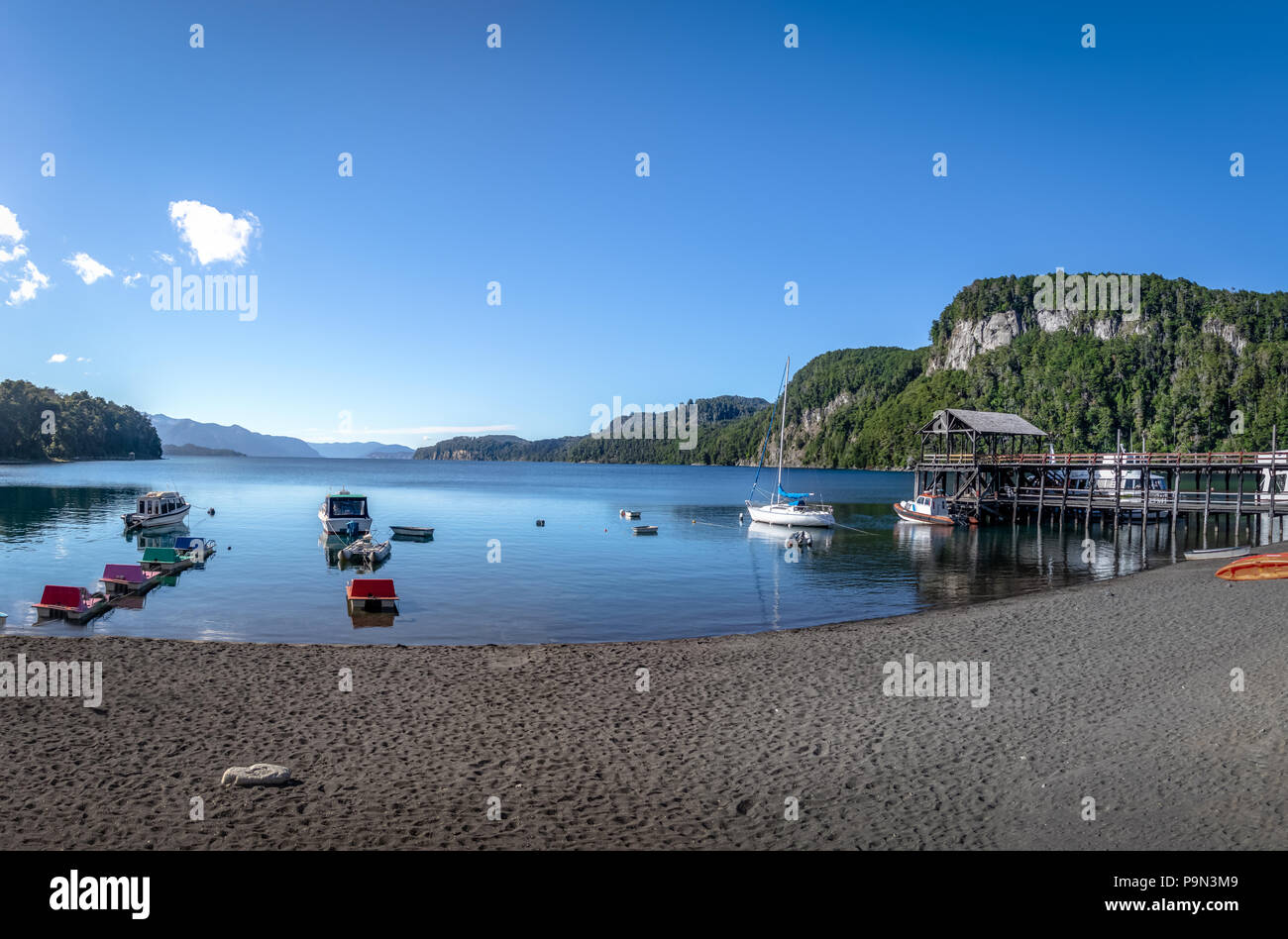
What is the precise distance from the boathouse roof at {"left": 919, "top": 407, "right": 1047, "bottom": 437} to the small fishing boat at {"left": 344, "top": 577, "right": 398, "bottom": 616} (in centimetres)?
5260

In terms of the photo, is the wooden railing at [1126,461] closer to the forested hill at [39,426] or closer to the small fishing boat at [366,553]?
the small fishing boat at [366,553]

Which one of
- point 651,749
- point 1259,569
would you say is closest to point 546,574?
point 651,749

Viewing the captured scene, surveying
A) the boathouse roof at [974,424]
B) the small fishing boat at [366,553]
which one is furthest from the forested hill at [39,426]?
the boathouse roof at [974,424]

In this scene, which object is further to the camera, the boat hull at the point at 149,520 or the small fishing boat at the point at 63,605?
the boat hull at the point at 149,520

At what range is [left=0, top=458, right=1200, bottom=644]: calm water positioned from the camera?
2339 centimetres

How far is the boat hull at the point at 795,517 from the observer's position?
58312mm

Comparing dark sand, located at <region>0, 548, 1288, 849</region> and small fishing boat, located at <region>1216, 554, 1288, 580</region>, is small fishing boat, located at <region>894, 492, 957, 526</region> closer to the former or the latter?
small fishing boat, located at <region>1216, 554, 1288, 580</region>

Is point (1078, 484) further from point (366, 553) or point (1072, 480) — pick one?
point (366, 553)

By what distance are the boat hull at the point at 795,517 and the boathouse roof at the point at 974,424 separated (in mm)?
14269

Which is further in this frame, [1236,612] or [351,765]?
[1236,612]

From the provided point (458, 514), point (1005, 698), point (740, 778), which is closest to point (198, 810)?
point (740, 778)

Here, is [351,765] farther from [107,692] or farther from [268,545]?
[268,545]

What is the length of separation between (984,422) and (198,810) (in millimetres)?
69045

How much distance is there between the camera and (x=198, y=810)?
8.41m
